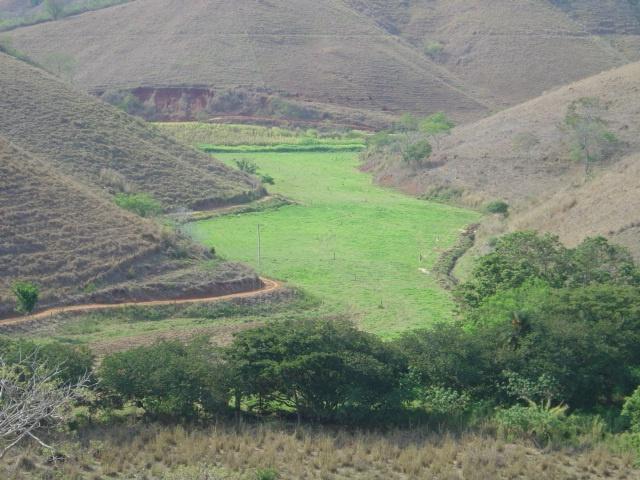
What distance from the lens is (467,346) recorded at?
88.0ft

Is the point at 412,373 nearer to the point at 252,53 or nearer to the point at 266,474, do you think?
the point at 266,474

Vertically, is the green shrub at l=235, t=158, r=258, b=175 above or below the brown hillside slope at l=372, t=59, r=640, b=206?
below

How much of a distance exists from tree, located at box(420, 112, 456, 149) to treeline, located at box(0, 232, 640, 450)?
48814 millimetres

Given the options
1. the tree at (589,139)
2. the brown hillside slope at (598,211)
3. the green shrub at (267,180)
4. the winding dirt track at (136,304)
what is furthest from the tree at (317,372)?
the green shrub at (267,180)

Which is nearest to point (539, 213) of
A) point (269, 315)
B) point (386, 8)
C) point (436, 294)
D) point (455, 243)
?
point (455, 243)

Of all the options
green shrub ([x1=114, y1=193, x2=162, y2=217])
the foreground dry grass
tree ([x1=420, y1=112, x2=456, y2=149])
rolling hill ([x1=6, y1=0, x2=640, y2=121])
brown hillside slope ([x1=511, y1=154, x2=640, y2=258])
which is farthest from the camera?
rolling hill ([x1=6, y1=0, x2=640, y2=121])

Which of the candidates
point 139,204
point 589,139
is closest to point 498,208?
point 589,139

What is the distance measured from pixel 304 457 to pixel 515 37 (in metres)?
108

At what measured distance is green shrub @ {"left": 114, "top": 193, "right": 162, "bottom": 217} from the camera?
4803 centimetres

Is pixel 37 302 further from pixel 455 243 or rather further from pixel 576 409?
pixel 455 243

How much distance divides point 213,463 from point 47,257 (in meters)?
16.6

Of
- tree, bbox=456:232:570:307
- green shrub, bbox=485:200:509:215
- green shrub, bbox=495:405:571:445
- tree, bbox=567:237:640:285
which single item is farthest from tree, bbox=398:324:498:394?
green shrub, bbox=485:200:509:215

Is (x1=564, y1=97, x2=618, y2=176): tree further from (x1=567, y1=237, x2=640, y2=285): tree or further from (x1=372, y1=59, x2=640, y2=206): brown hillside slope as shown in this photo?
(x1=567, y1=237, x2=640, y2=285): tree

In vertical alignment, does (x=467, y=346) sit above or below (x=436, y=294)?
A: above
